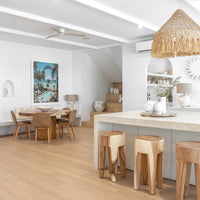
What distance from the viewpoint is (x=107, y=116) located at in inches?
136

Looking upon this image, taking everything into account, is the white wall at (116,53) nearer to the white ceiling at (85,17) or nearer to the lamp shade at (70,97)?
the white ceiling at (85,17)

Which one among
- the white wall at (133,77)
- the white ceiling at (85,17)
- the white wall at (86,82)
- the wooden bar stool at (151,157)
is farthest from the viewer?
the white wall at (86,82)

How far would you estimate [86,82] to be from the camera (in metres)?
8.78

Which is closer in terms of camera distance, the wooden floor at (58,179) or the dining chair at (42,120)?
the wooden floor at (58,179)

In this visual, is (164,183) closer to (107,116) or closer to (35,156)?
(107,116)

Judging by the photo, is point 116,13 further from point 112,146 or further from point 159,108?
point 112,146

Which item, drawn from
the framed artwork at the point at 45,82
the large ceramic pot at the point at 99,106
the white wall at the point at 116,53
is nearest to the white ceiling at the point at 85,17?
the framed artwork at the point at 45,82

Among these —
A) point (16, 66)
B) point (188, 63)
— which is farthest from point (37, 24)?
point (188, 63)

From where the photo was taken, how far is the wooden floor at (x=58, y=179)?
Result: 108 inches

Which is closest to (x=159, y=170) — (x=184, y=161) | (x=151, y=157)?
(x=151, y=157)

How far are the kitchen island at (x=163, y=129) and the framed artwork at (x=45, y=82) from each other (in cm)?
451

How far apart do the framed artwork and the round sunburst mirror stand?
452cm

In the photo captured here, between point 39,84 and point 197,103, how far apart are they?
4.93 meters

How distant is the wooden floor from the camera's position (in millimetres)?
2756
